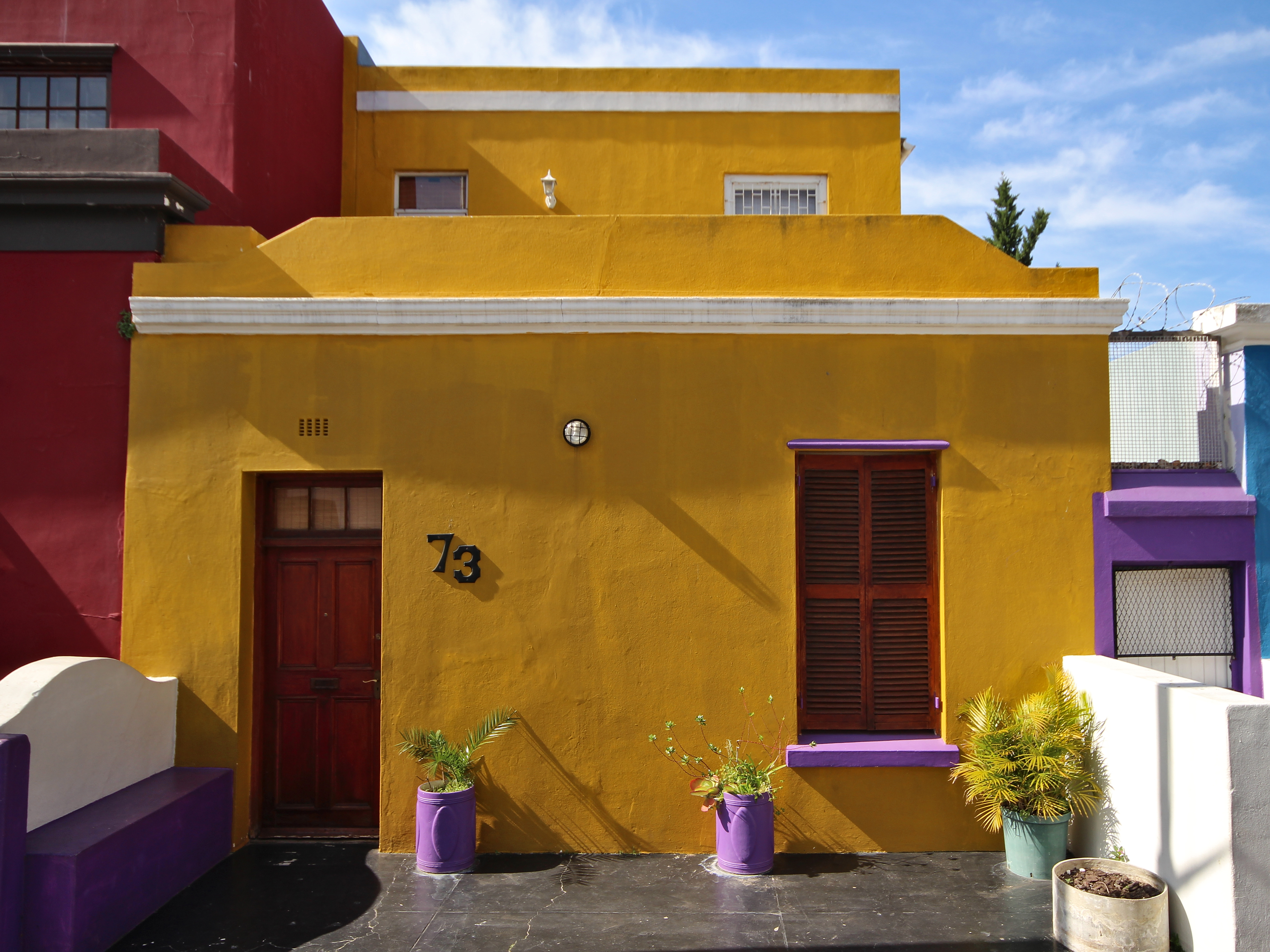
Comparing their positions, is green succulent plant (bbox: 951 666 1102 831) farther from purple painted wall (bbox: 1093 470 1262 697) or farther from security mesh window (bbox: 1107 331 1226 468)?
security mesh window (bbox: 1107 331 1226 468)

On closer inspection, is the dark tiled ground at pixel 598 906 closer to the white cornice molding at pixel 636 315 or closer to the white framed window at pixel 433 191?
the white cornice molding at pixel 636 315

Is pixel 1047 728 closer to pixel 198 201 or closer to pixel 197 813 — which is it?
pixel 197 813

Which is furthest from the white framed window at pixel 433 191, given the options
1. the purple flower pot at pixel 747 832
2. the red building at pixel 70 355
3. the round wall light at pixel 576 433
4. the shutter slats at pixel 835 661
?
the purple flower pot at pixel 747 832

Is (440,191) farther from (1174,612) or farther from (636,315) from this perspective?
(1174,612)

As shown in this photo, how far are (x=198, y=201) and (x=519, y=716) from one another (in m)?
4.57

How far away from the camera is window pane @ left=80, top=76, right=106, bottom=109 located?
7266 millimetres

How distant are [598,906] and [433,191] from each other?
24.5 ft

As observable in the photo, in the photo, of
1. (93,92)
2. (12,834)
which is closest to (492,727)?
(12,834)

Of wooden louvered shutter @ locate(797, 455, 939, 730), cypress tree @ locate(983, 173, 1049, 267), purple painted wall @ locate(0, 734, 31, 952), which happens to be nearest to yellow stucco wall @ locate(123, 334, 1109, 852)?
wooden louvered shutter @ locate(797, 455, 939, 730)

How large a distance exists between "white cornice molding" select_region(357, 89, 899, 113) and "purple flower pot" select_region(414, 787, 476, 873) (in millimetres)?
7188

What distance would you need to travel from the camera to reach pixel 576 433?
6336 millimetres

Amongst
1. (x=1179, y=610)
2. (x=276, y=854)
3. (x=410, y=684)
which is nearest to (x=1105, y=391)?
(x=1179, y=610)

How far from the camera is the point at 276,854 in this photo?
6148mm

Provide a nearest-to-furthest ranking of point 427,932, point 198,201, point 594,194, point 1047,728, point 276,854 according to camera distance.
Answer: point 427,932 → point 1047,728 → point 276,854 → point 198,201 → point 594,194
